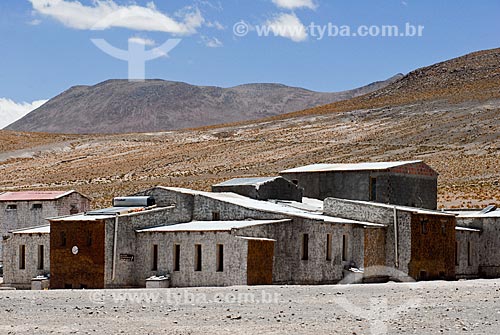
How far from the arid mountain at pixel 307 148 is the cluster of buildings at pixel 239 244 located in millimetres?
21914

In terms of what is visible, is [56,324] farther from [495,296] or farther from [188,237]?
[188,237]

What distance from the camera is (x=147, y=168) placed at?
8656cm

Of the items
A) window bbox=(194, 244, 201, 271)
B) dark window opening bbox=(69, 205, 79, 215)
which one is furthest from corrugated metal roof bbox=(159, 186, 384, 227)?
dark window opening bbox=(69, 205, 79, 215)

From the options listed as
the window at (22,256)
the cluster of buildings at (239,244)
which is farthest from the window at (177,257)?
the window at (22,256)

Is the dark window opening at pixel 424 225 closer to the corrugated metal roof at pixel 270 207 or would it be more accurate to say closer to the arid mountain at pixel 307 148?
the corrugated metal roof at pixel 270 207

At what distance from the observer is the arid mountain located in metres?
73.6

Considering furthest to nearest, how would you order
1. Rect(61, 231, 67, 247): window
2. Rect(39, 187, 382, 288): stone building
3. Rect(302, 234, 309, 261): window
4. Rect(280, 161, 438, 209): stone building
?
Rect(280, 161, 438, 209): stone building < Rect(61, 231, 67, 247): window < Rect(302, 234, 309, 261): window < Rect(39, 187, 382, 288): stone building

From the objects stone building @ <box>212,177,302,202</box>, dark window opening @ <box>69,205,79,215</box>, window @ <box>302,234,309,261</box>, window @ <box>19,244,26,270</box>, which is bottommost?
window @ <box>19,244,26,270</box>

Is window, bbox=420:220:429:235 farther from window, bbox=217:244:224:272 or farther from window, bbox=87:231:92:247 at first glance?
window, bbox=87:231:92:247

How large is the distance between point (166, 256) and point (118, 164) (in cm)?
6160

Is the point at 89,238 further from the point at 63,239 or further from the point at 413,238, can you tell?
the point at 413,238

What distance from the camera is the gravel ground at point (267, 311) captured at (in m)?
15.8

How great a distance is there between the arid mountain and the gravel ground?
33888mm

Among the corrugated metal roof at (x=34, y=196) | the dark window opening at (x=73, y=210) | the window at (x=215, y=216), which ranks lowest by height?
the window at (x=215, y=216)
